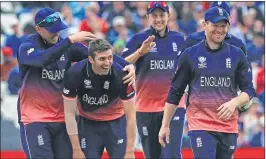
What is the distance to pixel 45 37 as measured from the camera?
9.64m

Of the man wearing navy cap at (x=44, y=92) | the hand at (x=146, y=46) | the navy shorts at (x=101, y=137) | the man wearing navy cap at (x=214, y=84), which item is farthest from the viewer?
the hand at (x=146, y=46)

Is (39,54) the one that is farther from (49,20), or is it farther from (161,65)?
(161,65)

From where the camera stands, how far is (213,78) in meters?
8.97

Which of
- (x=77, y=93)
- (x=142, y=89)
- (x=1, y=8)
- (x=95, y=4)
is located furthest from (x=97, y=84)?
(x=1, y=8)

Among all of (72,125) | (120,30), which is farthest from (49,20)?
(120,30)

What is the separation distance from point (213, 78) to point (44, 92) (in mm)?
1948

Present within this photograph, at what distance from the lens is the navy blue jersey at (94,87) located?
9.48m

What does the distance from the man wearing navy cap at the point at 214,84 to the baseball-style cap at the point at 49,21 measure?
139cm

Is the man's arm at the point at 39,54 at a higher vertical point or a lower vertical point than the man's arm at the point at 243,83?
higher

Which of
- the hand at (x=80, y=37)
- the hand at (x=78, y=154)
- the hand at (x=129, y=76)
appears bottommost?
the hand at (x=78, y=154)

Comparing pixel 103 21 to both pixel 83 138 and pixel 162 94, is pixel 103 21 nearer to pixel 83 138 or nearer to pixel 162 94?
pixel 162 94

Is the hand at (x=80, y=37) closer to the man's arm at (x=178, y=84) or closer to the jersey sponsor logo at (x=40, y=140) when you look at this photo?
the man's arm at (x=178, y=84)

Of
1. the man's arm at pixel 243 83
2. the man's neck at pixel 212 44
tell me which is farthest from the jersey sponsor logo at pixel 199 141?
the man's neck at pixel 212 44

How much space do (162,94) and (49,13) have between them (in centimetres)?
215
